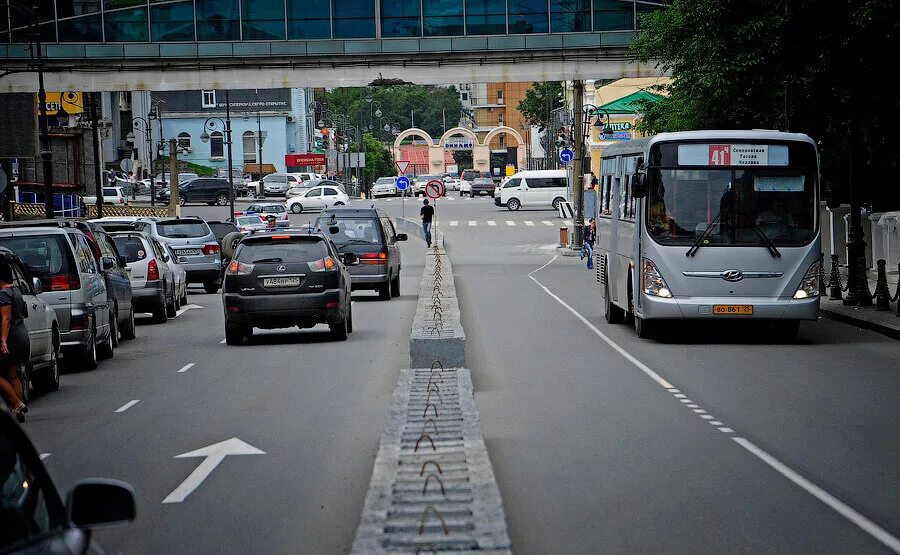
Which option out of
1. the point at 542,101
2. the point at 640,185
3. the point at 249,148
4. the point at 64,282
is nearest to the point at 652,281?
the point at 640,185

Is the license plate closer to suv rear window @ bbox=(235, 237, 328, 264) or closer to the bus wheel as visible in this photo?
suv rear window @ bbox=(235, 237, 328, 264)

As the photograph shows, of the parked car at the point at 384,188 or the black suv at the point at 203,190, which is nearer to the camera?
the black suv at the point at 203,190

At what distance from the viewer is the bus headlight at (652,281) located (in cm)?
1981

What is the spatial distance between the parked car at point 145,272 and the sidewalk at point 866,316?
12.4 metres

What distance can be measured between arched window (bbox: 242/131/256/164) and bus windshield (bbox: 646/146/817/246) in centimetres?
10123

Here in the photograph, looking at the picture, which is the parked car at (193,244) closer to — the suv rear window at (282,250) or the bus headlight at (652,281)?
the suv rear window at (282,250)

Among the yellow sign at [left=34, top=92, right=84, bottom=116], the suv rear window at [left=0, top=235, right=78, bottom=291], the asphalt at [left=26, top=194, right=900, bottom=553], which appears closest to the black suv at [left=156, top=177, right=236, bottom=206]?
the yellow sign at [left=34, top=92, right=84, bottom=116]

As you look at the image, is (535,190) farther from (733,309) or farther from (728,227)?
(733,309)

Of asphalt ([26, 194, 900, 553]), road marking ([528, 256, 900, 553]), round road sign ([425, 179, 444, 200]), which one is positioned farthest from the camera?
round road sign ([425, 179, 444, 200])

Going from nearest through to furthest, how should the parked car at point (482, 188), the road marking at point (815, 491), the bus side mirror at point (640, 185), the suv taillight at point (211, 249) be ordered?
the road marking at point (815, 491)
the bus side mirror at point (640, 185)
the suv taillight at point (211, 249)
the parked car at point (482, 188)

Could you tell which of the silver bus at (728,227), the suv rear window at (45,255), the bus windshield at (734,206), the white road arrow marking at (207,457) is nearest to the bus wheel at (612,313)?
the silver bus at (728,227)

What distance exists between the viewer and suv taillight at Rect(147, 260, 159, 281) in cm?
2586

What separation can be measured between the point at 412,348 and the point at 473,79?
29580 millimetres

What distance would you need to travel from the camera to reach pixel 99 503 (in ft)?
13.3
